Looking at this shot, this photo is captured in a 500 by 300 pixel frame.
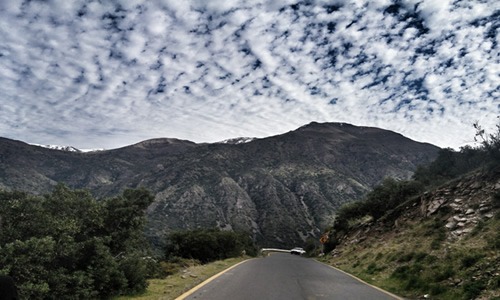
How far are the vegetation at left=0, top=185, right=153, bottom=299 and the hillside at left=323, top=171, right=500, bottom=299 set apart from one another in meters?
8.93

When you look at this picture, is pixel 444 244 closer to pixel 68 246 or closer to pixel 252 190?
pixel 68 246

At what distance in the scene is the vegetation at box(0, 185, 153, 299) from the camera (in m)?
10.1

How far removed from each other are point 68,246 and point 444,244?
14004 mm

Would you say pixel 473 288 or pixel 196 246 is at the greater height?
pixel 473 288

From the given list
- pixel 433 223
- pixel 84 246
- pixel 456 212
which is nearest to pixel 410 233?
pixel 433 223

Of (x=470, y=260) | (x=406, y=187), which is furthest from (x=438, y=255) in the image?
(x=406, y=187)

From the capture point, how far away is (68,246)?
1157 cm

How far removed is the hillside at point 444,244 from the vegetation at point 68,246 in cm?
893

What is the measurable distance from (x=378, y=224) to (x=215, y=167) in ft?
470

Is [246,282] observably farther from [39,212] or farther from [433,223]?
[433,223]

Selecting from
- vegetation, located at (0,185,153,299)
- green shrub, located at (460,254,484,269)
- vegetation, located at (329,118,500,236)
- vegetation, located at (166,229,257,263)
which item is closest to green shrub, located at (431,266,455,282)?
green shrub, located at (460,254,484,269)

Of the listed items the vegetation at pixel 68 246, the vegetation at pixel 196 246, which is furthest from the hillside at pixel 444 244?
the vegetation at pixel 196 246

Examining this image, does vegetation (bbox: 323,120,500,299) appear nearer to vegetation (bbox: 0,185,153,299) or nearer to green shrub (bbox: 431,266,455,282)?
green shrub (bbox: 431,266,455,282)

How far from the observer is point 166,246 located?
31281 millimetres
